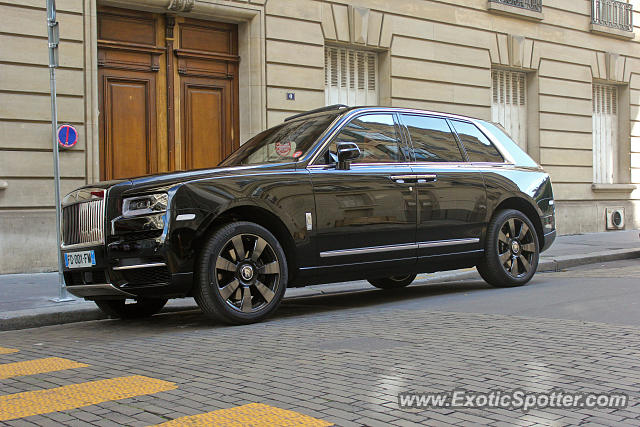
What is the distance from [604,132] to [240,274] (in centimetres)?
1710

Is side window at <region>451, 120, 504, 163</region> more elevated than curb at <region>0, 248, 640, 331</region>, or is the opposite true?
side window at <region>451, 120, 504, 163</region>

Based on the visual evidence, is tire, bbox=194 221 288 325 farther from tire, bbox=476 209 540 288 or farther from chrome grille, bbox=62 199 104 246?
tire, bbox=476 209 540 288

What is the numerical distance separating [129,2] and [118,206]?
24.2ft

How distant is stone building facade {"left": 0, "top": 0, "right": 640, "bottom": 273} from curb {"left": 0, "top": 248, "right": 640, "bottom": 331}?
4.18 meters

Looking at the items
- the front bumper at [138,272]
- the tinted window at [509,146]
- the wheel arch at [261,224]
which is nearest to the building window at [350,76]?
the tinted window at [509,146]

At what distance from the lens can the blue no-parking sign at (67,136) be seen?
37.8 feet

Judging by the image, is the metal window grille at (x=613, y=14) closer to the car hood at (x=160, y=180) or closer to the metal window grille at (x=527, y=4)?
the metal window grille at (x=527, y=4)

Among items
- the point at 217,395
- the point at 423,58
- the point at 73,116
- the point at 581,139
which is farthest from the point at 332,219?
the point at 581,139

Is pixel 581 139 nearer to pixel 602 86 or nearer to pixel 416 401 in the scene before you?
pixel 602 86

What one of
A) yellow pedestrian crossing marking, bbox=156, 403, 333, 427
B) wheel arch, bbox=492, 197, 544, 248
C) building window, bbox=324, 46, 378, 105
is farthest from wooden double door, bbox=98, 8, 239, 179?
yellow pedestrian crossing marking, bbox=156, 403, 333, 427

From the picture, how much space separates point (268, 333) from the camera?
594cm

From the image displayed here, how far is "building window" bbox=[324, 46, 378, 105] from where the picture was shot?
15266 mm

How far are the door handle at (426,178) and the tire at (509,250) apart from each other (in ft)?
3.37

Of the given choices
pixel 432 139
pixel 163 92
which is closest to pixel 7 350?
pixel 432 139
